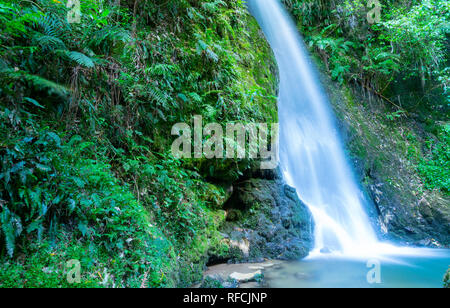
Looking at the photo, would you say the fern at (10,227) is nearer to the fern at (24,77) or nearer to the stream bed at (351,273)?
the fern at (24,77)

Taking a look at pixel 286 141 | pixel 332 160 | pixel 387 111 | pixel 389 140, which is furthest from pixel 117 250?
pixel 387 111

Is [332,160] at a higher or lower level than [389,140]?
lower

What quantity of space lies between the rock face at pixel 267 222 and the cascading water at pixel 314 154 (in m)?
0.71

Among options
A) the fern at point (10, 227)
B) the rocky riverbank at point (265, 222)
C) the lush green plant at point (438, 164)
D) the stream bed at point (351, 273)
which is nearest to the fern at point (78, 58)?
the fern at point (10, 227)

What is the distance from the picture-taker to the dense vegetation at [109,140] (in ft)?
8.23

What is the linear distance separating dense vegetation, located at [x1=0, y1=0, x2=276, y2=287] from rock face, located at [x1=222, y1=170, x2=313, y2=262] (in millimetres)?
581

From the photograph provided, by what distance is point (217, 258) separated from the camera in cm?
484

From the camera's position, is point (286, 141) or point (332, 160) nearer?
point (286, 141)

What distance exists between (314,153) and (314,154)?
0.05 metres

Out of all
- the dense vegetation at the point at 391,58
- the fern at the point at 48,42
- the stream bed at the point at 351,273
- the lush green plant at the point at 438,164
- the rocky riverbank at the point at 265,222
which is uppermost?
the dense vegetation at the point at 391,58

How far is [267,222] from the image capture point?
5949 mm

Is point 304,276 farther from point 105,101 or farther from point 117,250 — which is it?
point 105,101

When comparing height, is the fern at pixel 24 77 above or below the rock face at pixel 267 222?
above
